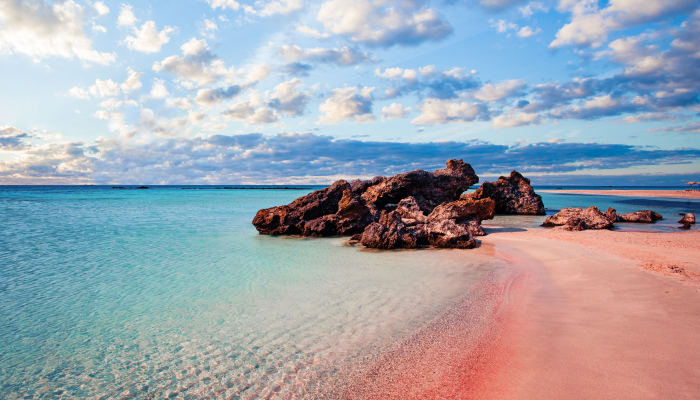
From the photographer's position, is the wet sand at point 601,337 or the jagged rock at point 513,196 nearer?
the wet sand at point 601,337

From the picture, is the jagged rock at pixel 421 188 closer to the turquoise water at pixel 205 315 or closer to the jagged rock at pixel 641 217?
the turquoise water at pixel 205 315

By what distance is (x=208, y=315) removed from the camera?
18.1 feet

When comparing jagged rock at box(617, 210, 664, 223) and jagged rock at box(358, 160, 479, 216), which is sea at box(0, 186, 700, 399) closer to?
jagged rock at box(358, 160, 479, 216)

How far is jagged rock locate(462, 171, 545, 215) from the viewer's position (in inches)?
1028

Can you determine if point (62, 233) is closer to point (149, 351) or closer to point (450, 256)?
point (149, 351)

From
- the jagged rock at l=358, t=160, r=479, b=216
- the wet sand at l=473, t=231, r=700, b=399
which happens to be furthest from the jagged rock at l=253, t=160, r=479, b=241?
the wet sand at l=473, t=231, r=700, b=399

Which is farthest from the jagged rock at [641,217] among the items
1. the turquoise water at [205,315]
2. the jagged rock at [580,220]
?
the turquoise water at [205,315]

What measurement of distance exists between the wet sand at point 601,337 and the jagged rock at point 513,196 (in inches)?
748

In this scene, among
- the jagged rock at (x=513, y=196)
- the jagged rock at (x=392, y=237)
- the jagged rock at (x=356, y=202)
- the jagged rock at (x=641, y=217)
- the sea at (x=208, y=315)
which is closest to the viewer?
the sea at (x=208, y=315)

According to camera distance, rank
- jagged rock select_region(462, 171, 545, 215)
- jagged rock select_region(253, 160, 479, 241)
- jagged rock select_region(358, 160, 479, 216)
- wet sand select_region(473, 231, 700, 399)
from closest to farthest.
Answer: wet sand select_region(473, 231, 700, 399) → jagged rock select_region(253, 160, 479, 241) → jagged rock select_region(358, 160, 479, 216) → jagged rock select_region(462, 171, 545, 215)

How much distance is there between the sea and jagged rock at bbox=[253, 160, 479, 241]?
4251mm

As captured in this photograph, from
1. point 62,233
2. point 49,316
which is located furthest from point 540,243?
point 62,233

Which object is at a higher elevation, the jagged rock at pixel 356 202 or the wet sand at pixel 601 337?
the jagged rock at pixel 356 202

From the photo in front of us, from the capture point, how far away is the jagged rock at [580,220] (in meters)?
15.6
